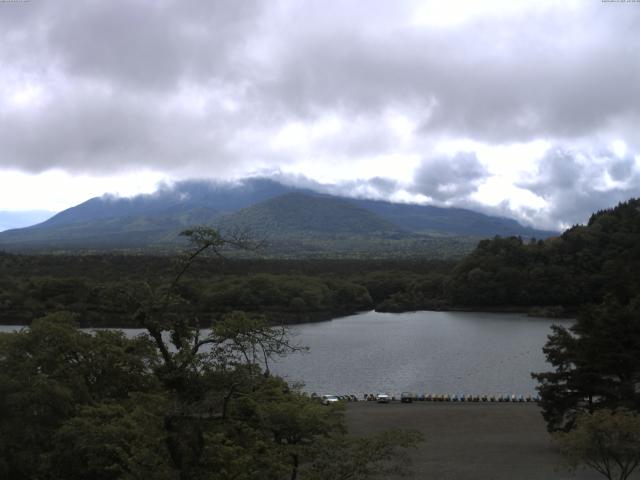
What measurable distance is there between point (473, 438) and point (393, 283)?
228 feet

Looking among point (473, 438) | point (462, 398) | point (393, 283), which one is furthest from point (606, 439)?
point (393, 283)

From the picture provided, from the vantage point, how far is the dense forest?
224 feet

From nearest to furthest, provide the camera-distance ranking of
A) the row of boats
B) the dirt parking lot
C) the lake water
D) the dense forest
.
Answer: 1. the dirt parking lot
2. the row of boats
3. the lake water
4. the dense forest

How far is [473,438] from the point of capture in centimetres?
2277

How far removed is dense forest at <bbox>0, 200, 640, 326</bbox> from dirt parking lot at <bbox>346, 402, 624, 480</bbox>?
39.5 metres

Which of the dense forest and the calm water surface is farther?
the dense forest

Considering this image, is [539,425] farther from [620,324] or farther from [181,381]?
[181,381]

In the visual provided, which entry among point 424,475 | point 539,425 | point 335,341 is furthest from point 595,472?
point 335,341

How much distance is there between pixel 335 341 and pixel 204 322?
20966mm

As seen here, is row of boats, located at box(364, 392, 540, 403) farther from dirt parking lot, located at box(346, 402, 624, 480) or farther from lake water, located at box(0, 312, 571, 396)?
lake water, located at box(0, 312, 571, 396)

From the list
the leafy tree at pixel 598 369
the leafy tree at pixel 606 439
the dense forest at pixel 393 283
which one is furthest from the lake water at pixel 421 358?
the leafy tree at pixel 606 439

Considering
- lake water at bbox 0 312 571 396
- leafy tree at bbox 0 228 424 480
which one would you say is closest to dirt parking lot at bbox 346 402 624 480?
leafy tree at bbox 0 228 424 480

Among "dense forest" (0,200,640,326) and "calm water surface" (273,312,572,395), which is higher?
"dense forest" (0,200,640,326)

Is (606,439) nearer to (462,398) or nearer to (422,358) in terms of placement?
(462,398)
